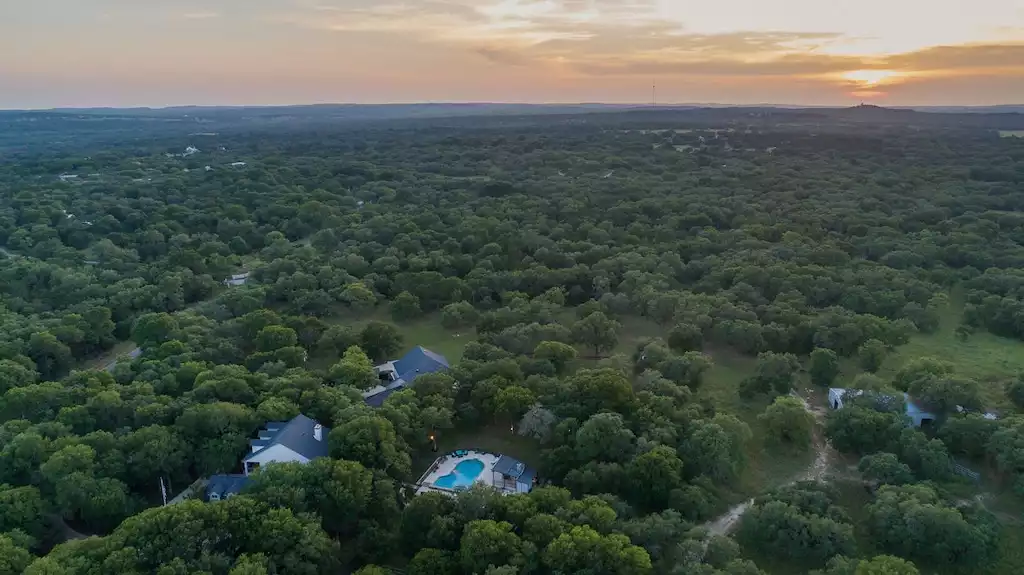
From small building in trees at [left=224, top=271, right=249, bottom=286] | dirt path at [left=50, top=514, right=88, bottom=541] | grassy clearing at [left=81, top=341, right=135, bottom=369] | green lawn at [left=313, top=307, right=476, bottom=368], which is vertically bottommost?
dirt path at [left=50, top=514, right=88, bottom=541]

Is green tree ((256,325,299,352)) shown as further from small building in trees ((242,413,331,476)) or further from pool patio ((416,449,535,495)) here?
pool patio ((416,449,535,495))

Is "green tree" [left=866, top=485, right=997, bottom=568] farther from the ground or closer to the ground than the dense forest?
closer to the ground

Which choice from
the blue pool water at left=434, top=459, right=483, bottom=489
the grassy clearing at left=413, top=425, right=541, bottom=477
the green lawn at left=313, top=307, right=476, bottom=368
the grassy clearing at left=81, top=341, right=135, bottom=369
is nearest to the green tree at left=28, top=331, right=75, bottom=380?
the grassy clearing at left=81, top=341, right=135, bottom=369

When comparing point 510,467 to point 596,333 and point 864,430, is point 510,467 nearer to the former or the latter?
point 596,333

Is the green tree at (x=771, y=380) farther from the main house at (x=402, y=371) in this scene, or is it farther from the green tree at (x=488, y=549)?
the green tree at (x=488, y=549)

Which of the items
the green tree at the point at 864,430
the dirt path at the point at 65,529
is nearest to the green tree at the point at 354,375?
the dirt path at the point at 65,529

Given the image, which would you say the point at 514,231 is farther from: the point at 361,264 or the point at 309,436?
the point at 309,436

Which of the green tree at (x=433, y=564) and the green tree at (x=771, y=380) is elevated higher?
the green tree at (x=771, y=380)

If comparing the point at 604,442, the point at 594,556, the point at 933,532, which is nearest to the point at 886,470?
the point at 933,532
